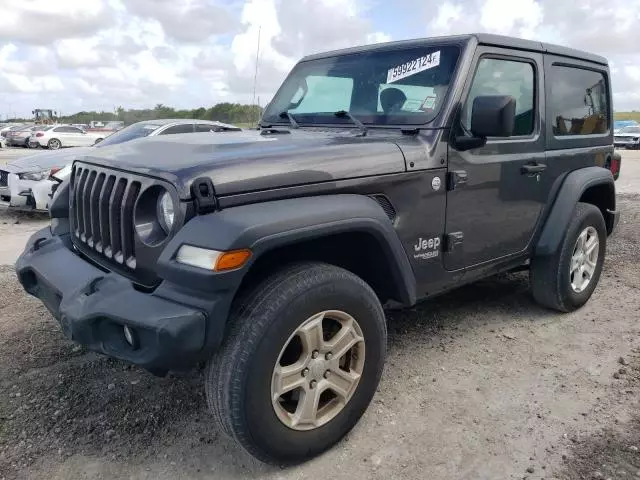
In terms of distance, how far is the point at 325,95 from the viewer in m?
3.92

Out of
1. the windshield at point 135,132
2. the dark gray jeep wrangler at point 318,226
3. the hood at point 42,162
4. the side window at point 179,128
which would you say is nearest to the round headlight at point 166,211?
the dark gray jeep wrangler at point 318,226

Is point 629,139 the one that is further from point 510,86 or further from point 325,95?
point 325,95

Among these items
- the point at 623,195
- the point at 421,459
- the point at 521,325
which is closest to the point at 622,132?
the point at 623,195

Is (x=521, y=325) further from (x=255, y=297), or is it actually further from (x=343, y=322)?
(x=255, y=297)

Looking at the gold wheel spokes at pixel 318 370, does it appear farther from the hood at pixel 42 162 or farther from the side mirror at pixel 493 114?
the hood at pixel 42 162

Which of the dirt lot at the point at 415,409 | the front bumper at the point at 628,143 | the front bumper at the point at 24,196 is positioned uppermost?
the front bumper at the point at 24,196

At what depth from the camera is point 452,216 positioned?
10.8 feet

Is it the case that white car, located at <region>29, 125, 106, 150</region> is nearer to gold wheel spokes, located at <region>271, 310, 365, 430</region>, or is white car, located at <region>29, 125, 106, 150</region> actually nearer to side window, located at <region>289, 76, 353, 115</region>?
side window, located at <region>289, 76, 353, 115</region>

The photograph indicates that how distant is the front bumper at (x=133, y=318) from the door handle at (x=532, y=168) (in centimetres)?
238

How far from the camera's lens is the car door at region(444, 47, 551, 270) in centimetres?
334

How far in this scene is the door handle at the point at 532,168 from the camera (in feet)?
12.3

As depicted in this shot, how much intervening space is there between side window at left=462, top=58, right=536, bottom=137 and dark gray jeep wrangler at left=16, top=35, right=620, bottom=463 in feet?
0.04

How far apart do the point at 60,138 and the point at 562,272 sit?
2751 centimetres

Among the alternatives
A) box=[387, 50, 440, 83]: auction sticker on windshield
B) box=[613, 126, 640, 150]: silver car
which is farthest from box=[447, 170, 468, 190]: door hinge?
box=[613, 126, 640, 150]: silver car
